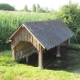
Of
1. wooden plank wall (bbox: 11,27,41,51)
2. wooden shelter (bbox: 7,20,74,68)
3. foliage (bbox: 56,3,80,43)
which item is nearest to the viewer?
wooden shelter (bbox: 7,20,74,68)

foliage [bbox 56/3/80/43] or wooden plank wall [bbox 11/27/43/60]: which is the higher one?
foliage [bbox 56/3/80/43]

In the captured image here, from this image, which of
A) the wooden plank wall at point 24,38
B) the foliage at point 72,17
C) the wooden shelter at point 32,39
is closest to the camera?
the wooden shelter at point 32,39

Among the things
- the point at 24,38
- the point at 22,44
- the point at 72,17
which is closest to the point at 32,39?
the point at 24,38

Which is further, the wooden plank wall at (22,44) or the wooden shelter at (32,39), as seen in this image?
the wooden plank wall at (22,44)

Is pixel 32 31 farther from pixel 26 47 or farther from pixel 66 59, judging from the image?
pixel 66 59

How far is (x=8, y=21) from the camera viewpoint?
23.3 m

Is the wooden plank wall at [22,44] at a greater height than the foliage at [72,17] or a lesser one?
lesser

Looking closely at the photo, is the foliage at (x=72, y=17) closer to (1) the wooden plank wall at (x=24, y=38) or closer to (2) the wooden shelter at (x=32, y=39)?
(2) the wooden shelter at (x=32, y=39)

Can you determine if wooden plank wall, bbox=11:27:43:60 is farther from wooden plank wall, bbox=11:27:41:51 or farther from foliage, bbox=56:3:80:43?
foliage, bbox=56:3:80:43

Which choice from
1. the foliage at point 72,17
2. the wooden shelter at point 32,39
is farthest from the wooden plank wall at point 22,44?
the foliage at point 72,17

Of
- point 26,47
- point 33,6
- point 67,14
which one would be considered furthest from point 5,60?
point 33,6

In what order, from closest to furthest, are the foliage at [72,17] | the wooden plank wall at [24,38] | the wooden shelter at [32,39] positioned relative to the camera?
the wooden shelter at [32,39] < the wooden plank wall at [24,38] < the foliage at [72,17]

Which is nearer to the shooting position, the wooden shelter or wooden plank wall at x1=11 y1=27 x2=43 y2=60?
the wooden shelter

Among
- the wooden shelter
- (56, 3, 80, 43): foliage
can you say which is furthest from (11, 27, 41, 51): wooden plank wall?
(56, 3, 80, 43): foliage
